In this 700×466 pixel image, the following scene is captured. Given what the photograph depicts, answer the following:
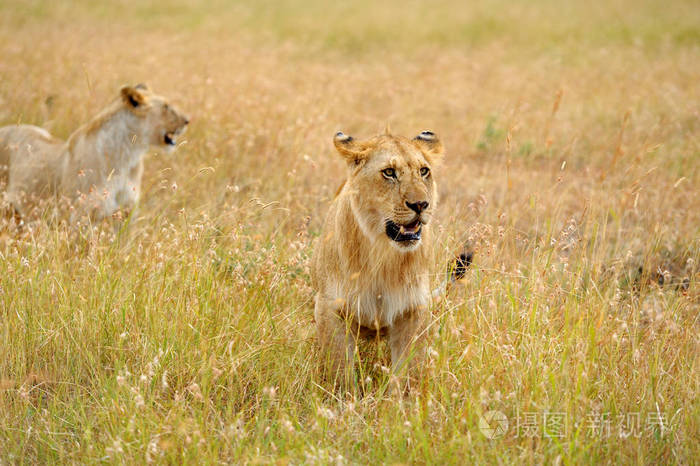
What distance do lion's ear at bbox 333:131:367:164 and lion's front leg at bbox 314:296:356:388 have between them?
2.52 ft

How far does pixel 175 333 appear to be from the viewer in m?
3.48

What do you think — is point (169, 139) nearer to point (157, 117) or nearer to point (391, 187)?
point (157, 117)

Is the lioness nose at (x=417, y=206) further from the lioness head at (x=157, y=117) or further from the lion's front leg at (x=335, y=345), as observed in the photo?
the lioness head at (x=157, y=117)

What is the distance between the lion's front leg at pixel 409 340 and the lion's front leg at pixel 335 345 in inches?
8.8

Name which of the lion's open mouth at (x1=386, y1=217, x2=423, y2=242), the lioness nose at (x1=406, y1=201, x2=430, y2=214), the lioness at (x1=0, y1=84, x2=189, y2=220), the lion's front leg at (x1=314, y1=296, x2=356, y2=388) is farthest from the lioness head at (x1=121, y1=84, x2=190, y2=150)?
the lioness nose at (x1=406, y1=201, x2=430, y2=214)

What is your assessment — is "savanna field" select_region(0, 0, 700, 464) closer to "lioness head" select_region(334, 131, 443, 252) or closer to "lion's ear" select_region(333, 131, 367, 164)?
"lioness head" select_region(334, 131, 443, 252)

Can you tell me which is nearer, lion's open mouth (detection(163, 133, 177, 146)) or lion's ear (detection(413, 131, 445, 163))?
lion's ear (detection(413, 131, 445, 163))

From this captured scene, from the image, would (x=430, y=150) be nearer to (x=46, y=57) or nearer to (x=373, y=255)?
(x=373, y=255)

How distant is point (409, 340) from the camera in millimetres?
3549

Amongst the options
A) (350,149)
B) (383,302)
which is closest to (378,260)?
(383,302)

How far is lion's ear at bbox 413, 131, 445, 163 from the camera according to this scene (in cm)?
374

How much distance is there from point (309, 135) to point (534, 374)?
4.81 metres

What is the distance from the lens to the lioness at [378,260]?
3413 mm

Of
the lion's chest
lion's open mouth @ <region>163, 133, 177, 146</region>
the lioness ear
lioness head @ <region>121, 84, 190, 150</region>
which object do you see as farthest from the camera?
lion's open mouth @ <region>163, 133, 177, 146</region>
